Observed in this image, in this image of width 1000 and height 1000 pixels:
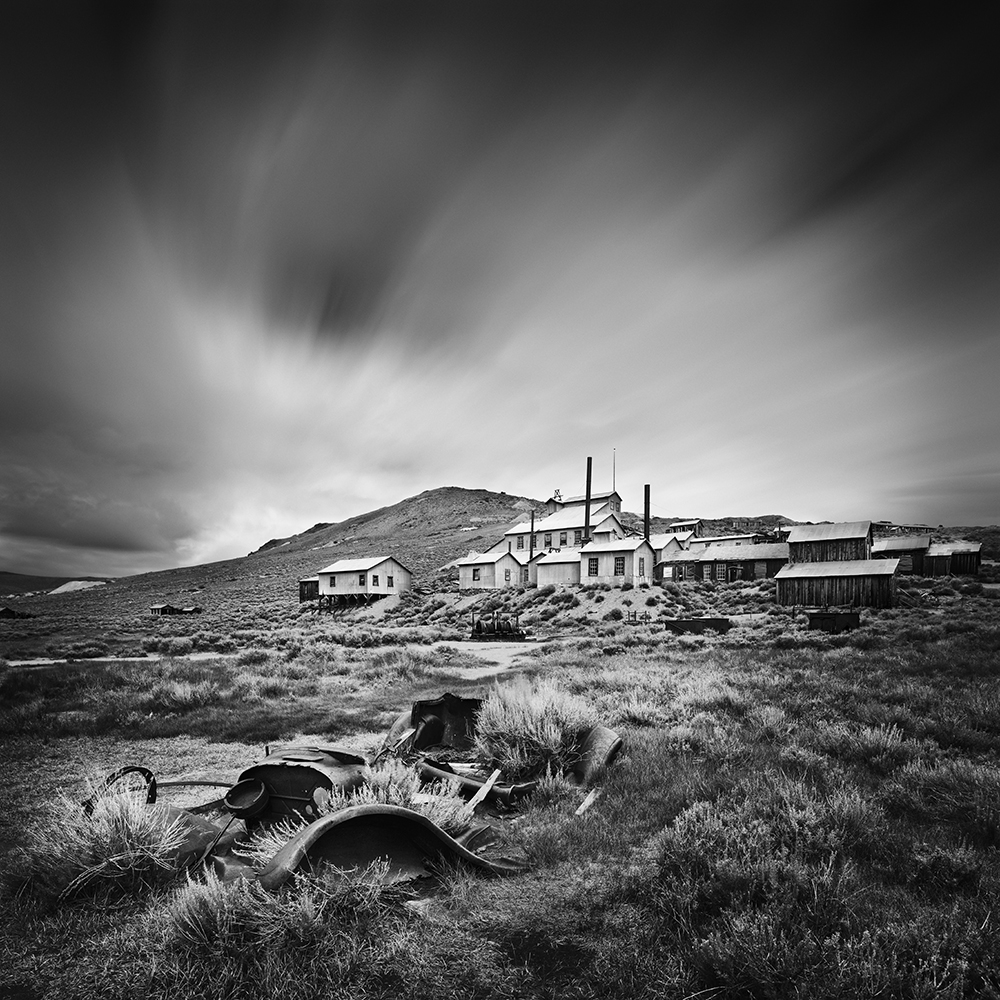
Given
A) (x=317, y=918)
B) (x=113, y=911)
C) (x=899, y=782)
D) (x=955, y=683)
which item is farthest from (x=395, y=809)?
(x=955, y=683)

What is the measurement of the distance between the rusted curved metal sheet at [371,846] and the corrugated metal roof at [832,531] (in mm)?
53299

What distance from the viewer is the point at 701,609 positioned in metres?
41.2

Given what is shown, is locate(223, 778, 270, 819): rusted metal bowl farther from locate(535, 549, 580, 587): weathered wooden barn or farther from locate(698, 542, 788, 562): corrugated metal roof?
locate(698, 542, 788, 562): corrugated metal roof

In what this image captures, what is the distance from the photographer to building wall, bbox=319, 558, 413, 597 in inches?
2431

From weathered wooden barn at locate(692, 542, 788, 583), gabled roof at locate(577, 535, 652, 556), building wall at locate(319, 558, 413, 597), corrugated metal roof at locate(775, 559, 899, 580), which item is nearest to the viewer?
corrugated metal roof at locate(775, 559, 899, 580)

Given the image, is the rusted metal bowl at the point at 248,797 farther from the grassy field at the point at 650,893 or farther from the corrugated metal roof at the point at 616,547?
the corrugated metal roof at the point at 616,547

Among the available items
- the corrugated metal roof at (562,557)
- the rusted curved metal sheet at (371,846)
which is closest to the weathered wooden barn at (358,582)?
the corrugated metal roof at (562,557)

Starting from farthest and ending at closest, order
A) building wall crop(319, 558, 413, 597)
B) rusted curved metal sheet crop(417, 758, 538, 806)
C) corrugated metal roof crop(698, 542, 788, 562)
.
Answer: building wall crop(319, 558, 413, 597) → corrugated metal roof crop(698, 542, 788, 562) → rusted curved metal sheet crop(417, 758, 538, 806)

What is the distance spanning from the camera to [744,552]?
56.7 m

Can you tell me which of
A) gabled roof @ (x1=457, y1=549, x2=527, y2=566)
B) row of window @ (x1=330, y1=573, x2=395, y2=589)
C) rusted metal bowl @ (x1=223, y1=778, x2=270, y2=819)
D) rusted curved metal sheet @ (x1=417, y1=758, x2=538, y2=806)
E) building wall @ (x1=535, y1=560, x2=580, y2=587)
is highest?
gabled roof @ (x1=457, y1=549, x2=527, y2=566)

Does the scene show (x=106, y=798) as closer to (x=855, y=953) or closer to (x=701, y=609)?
(x=855, y=953)

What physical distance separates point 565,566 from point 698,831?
170 feet

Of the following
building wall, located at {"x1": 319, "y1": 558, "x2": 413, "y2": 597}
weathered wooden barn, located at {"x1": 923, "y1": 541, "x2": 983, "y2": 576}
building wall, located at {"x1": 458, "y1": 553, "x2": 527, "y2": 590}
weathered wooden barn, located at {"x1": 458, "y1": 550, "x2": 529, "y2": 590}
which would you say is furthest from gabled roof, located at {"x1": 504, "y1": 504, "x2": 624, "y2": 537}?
weathered wooden barn, located at {"x1": 923, "y1": 541, "x2": 983, "y2": 576}

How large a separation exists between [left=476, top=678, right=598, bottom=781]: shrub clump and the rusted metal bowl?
266 centimetres
